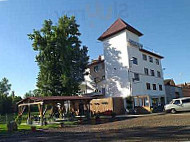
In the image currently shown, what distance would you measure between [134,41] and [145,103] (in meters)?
12.2

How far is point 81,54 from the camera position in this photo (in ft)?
129

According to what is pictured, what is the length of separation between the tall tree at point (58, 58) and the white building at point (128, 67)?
583cm

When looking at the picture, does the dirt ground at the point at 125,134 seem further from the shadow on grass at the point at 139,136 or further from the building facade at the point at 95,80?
the building facade at the point at 95,80

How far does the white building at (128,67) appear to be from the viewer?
3492cm

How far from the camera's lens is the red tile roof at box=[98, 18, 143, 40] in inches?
1443

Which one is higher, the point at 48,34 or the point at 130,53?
the point at 48,34

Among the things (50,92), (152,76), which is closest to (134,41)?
(152,76)

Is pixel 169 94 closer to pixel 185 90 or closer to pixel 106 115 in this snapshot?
pixel 185 90

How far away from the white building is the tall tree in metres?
5.83

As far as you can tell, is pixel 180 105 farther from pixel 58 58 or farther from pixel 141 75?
pixel 58 58

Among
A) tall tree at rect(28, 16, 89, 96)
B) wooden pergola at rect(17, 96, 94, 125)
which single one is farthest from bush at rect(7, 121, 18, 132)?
tall tree at rect(28, 16, 89, 96)

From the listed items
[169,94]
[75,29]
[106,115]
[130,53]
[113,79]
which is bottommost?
[106,115]

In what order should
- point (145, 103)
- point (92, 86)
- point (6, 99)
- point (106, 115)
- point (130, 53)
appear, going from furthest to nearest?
point (6, 99)
point (92, 86)
point (130, 53)
point (145, 103)
point (106, 115)

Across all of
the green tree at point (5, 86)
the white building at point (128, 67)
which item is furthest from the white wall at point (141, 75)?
the green tree at point (5, 86)
